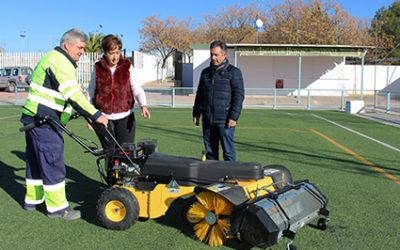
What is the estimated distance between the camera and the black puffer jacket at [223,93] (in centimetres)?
491

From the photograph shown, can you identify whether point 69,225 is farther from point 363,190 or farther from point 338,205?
point 363,190

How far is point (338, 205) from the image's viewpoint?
476cm

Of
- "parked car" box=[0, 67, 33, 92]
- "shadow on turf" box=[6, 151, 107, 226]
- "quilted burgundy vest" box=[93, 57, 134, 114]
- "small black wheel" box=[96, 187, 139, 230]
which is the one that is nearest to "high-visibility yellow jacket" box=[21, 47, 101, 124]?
"quilted burgundy vest" box=[93, 57, 134, 114]

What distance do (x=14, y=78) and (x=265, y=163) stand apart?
25176 millimetres

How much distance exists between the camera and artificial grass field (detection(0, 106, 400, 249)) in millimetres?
3717

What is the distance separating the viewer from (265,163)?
Result: 6.99 meters

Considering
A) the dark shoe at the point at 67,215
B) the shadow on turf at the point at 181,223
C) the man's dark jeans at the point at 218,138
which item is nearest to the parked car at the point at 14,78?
the man's dark jeans at the point at 218,138

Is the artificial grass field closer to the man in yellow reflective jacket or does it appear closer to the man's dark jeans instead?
the man in yellow reflective jacket

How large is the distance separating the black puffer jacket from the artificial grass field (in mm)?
1301

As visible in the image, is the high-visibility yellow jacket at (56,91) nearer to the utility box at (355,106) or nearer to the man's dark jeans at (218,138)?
the man's dark jeans at (218,138)

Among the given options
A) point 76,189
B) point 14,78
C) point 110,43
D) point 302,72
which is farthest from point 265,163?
point 14,78

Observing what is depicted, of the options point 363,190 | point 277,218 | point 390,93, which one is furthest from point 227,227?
point 390,93

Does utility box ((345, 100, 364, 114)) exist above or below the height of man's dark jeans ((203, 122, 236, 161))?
above

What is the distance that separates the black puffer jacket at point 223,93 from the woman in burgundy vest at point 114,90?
34.4 inches
